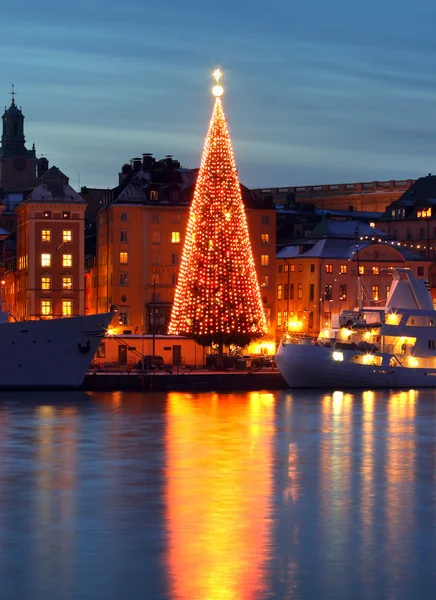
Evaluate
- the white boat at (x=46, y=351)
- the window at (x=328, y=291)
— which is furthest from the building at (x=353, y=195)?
the white boat at (x=46, y=351)

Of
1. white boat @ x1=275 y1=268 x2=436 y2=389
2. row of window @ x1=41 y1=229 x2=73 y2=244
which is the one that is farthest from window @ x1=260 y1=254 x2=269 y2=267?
white boat @ x1=275 y1=268 x2=436 y2=389

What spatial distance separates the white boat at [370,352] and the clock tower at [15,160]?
82.3 metres

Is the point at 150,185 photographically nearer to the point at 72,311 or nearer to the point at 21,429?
the point at 72,311

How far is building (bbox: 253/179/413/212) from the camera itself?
16500 cm

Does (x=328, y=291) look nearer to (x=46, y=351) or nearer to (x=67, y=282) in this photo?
(x=67, y=282)

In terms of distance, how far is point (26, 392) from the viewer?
8369 centimetres

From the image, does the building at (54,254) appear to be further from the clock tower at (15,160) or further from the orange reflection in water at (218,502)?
the clock tower at (15,160)

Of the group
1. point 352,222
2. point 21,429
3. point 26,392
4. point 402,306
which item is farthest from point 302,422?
point 352,222

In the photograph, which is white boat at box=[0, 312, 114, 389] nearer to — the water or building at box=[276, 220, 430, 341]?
the water

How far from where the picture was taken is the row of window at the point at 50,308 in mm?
114500

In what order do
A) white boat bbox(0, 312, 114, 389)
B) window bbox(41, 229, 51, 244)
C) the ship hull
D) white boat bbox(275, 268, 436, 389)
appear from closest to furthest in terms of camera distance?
1. white boat bbox(0, 312, 114, 389)
2. the ship hull
3. white boat bbox(275, 268, 436, 389)
4. window bbox(41, 229, 51, 244)

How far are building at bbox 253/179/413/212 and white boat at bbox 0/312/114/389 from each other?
246 ft

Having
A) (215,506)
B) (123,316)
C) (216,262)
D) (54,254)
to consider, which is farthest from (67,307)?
(215,506)

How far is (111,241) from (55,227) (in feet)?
15.0
